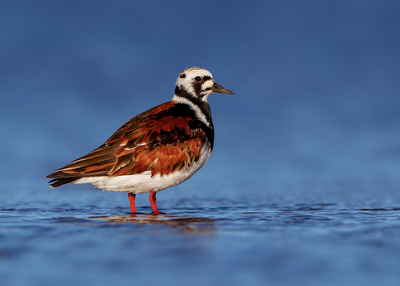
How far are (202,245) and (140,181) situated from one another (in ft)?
10.4

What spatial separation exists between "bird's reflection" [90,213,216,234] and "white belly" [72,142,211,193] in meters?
0.50

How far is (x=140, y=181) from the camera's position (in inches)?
352

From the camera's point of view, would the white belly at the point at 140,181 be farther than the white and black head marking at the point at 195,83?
No

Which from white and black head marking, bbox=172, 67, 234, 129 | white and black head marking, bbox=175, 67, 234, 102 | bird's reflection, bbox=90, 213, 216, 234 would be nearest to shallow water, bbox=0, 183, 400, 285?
bird's reflection, bbox=90, 213, 216, 234

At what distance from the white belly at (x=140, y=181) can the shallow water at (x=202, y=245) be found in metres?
0.48

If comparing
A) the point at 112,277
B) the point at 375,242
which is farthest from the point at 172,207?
the point at 112,277

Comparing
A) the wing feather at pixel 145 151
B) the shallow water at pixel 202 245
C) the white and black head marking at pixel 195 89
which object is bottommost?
the shallow water at pixel 202 245

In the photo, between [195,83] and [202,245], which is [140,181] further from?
[202,245]

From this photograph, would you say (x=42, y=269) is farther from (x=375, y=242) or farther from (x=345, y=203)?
(x=345, y=203)

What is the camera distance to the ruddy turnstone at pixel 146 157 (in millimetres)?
8703

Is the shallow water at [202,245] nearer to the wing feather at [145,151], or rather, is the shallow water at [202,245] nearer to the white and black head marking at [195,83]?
the wing feather at [145,151]

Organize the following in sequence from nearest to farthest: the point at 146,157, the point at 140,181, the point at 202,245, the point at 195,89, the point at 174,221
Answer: the point at 202,245 < the point at 174,221 < the point at 146,157 < the point at 140,181 < the point at 195,89

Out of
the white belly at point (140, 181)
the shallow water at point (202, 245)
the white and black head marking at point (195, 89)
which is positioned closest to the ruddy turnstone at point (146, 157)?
the white belly at point (140, 181)

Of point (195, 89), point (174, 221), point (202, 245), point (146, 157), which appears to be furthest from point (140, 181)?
point (202, 245)
